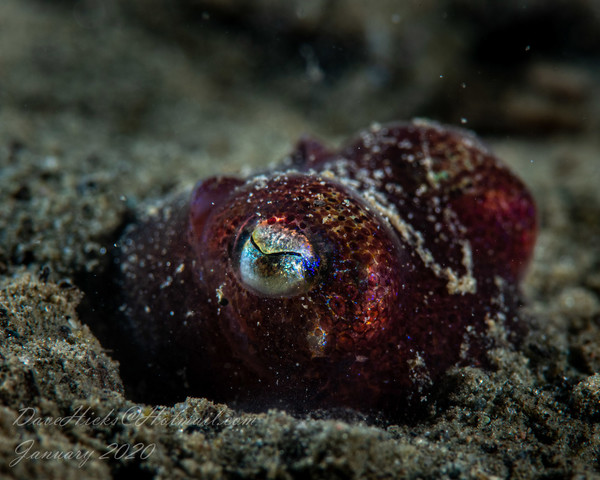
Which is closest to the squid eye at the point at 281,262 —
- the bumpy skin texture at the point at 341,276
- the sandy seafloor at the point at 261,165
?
the bumpy skin texture at the point at 341,276

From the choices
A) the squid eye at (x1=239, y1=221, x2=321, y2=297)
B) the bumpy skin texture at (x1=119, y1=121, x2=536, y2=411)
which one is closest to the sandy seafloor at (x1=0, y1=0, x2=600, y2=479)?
the bumpy skin texture at (x1=119, y1=121, x2=536, y2=411)

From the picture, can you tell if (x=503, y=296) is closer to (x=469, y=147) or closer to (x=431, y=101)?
(x=469, y=147)

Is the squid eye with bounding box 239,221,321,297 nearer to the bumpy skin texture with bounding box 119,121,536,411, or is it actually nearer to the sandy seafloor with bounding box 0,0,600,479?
the bumpy skin texture with bounding box 119,121,536,411

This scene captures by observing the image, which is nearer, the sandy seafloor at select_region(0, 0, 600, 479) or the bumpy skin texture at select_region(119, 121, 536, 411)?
the sandy seafloor at select_region(0, 0, 600, 479)

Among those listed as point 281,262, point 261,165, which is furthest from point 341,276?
point 261,165

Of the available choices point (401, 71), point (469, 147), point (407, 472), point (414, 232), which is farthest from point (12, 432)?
point (401, 71)

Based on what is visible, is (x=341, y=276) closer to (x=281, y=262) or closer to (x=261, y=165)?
(x=281, y=262)
